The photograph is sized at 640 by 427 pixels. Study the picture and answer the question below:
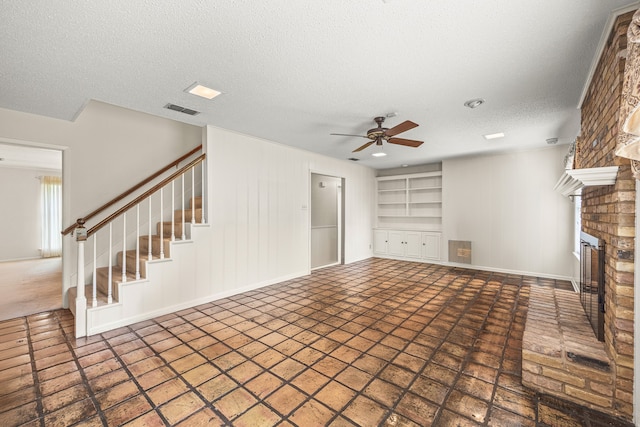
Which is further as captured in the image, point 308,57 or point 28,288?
point 28,288

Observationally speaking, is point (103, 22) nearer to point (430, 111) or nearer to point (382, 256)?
point (430, 111)

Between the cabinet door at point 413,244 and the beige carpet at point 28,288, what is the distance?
6560mm

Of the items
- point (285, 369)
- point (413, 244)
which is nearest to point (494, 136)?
point (413, 244)

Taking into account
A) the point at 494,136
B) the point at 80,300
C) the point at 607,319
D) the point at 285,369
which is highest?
the point at 494,136

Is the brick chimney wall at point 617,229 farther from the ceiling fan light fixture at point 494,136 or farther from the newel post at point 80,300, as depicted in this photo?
the newel post at point 80,300

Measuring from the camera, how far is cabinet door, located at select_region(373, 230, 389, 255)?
7332 millimetres

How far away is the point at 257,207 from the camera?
14.8 feet

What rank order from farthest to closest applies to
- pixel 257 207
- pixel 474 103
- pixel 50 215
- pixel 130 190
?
pixel 50 215, pixel 257 207, pixel 130 190, pixel 474 103

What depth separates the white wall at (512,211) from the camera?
504cm

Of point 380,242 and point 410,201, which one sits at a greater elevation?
point 410,201

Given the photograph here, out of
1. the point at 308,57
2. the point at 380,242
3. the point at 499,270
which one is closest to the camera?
the point at 308,57

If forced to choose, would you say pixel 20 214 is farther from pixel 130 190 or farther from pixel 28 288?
Answer: pixel 130 190

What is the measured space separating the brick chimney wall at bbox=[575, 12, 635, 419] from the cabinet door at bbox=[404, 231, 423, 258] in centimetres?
468

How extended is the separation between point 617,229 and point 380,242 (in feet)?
19.0
